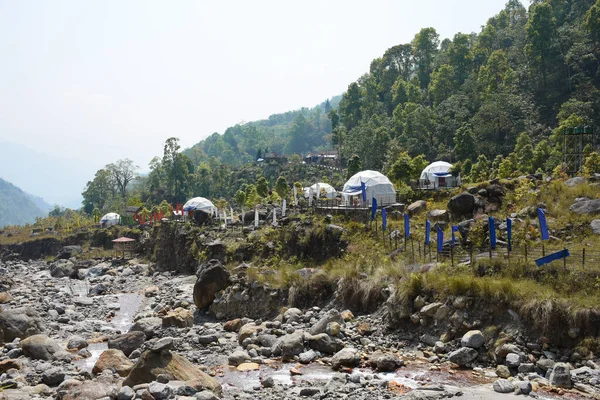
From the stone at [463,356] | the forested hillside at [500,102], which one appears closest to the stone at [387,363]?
the stone at [463,356]

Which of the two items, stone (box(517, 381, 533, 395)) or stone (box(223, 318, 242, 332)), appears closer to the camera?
stone (box(517, 381, 533, 395))

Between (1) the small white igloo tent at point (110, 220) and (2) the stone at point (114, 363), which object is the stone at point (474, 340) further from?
(1) the small white igloo tent at point (110, 220)

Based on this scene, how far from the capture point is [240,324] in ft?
77.4

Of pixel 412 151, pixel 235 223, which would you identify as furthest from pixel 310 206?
pixel 412 151

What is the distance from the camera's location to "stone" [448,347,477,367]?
16.3m

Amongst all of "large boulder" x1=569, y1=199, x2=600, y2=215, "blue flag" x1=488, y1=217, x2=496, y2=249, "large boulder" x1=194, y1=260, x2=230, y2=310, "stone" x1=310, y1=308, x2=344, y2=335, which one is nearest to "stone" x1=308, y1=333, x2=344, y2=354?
"stone" x1=310, y1=308, x2=344, y2=335

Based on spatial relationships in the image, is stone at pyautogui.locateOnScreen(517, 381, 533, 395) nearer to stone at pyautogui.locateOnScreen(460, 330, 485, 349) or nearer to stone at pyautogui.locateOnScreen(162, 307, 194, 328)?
stone at pyautogui.locateOnScreen(460, 330, 485, 349)

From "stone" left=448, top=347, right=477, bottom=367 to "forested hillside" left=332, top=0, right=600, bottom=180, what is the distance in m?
29.4

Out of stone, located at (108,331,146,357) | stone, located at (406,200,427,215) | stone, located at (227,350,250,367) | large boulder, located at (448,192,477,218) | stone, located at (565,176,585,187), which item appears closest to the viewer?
stone, located at (227,350,250,367)

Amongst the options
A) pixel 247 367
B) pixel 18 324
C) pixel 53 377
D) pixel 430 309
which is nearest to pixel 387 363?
pixel 430 309

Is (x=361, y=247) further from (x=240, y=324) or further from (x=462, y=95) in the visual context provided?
(x=462, y=95)

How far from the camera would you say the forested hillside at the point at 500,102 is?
179 feet

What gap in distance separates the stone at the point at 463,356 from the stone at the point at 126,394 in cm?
998

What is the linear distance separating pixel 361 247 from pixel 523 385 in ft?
47.9
